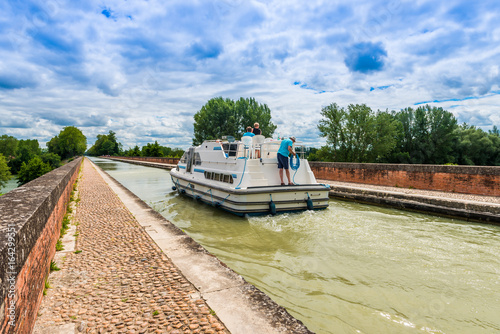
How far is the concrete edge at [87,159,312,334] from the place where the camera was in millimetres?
2564

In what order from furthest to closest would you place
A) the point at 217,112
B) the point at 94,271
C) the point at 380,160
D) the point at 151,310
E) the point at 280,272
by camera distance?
1. the point at 217,112
2. the point at 380,160
3. the point at 280,272
4. the point at 94,271
5. the point at 151,310

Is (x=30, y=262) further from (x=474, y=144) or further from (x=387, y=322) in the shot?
(x=474, y=144)

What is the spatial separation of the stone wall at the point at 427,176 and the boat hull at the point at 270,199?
5.29m

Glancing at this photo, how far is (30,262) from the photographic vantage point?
8.26 feet

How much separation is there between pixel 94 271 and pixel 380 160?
115 ft

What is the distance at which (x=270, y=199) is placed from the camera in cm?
813

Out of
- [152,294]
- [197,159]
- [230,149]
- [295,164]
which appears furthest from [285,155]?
[152,294]

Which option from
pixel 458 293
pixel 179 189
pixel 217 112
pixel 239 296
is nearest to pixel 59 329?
pixel 239 296

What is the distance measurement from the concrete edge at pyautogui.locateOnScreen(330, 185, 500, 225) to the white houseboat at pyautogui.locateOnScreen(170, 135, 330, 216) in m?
2.80

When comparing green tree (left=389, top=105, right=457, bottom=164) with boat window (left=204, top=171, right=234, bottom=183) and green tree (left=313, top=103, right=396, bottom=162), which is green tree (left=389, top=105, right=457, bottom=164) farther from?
boat window (left=204, top=171, right=234, bottom=183)

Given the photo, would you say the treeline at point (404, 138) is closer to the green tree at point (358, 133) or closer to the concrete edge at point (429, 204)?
the green tree at point (358, 133)

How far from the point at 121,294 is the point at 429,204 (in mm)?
9185

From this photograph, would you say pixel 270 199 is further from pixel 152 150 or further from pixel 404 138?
pixel 152 150

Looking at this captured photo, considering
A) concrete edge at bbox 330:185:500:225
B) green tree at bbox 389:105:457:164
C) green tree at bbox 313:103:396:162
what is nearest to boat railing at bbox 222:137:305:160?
concrete edge at bbox 330:185:500:225
